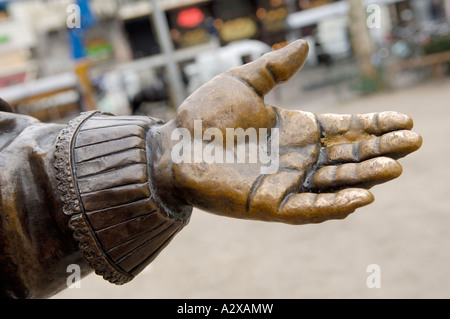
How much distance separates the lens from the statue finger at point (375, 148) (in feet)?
3.66

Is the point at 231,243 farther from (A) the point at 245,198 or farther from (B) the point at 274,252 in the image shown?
(A) the point at 245,198

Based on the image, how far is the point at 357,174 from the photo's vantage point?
1106 millimetres

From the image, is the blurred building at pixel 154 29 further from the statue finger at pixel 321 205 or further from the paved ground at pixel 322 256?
the statue finger at pixel 321 205

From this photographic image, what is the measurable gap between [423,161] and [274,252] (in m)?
2.43

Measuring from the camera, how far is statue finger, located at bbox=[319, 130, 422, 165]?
3.66 feet

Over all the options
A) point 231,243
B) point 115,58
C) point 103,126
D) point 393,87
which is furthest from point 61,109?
point 103,126

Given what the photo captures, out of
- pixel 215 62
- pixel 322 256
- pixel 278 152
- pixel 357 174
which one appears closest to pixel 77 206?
pixel 278 152

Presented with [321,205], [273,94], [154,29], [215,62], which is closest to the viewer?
[321,205]

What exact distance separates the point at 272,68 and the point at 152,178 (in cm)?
42

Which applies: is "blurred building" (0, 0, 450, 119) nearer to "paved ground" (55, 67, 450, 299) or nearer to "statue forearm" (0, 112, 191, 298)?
"paved ground" (55, 67, 450, 299)

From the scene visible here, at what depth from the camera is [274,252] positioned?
12.1 feet

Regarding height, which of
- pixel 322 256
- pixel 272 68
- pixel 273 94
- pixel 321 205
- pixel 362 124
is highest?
pixel 272 68

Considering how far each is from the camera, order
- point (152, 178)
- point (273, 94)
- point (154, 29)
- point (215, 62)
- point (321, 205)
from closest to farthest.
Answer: point (321, 205) < point (152, 178) < point (215, 62) < point (273, 94) < point (154, 29)

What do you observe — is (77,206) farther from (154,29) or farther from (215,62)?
(154,29)
